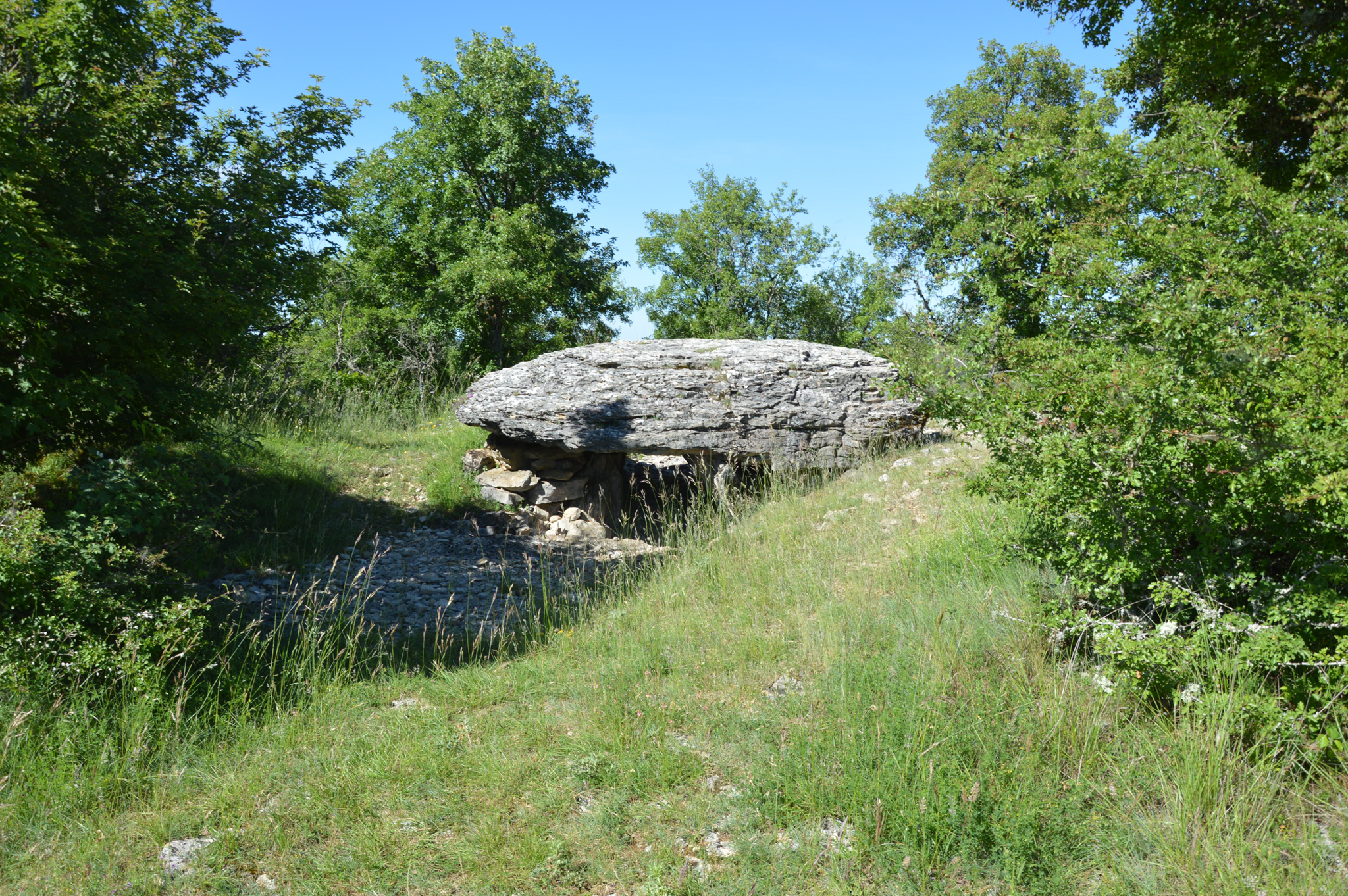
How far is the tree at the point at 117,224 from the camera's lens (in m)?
4.90

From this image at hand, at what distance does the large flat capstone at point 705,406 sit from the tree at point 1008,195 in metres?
1.74

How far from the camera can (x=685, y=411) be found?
9531 mm

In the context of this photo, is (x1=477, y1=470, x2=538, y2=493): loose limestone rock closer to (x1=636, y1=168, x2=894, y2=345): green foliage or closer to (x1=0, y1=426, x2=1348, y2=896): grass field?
(x1=0, y1=426, x2=1348, y2=896): grass field

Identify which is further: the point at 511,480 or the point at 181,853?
the point at 511,480

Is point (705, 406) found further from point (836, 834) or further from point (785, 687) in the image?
point (836, 834)

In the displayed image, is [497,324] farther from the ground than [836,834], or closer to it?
farther from the ground

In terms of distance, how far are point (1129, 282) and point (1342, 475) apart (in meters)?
1.84

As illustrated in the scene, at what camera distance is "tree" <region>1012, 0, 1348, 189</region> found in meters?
5.58

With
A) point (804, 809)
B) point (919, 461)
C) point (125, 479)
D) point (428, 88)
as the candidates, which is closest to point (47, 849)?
point (125, 479)

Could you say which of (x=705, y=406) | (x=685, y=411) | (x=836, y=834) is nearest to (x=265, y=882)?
(x=836, y=834)

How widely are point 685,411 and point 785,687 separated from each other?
18.3 feet

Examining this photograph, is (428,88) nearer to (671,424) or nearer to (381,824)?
(671,424)

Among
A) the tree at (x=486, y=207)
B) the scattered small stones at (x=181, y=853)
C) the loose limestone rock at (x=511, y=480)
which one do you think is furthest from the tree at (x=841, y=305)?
the scattered small stones at (x=181, y=853)

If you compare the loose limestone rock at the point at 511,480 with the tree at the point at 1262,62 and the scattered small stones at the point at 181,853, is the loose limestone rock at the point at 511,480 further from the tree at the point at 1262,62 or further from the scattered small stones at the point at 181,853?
the tree at the point at 1262,62
